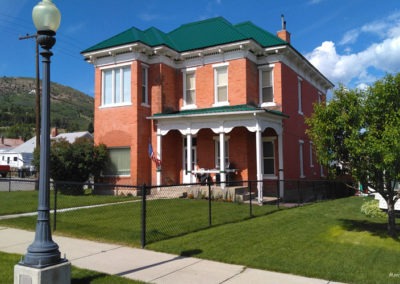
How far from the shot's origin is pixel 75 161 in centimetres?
2031

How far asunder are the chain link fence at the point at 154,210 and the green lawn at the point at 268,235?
3cm

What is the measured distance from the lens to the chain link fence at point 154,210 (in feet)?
33.2

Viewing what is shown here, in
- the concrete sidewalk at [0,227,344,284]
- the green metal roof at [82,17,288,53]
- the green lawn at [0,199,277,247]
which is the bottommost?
the concrete sidewalk at [0,227,344,284]

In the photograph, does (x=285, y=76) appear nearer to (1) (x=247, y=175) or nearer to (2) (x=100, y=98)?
(1) (x=247, y=175)

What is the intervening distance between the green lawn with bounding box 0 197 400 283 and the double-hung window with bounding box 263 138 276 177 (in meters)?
5.88

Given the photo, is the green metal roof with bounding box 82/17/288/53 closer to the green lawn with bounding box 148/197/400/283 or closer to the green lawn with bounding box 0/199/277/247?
the green lawn with bounding box 0/199/277/247

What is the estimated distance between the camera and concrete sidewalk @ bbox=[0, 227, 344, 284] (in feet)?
21.2

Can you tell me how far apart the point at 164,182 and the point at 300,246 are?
13191mm

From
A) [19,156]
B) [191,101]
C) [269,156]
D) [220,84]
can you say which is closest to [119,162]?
[191,101]

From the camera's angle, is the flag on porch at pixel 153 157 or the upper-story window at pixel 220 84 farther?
the upper-story window at pixel 220 84

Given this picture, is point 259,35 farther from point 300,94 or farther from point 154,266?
point 154,266

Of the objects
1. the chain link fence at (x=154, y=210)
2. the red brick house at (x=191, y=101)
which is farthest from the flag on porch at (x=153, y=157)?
the chain link fence at (x=154, y=210)

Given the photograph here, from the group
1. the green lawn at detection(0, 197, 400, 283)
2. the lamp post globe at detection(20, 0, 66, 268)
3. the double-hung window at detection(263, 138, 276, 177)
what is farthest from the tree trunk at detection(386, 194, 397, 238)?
the double-hung window at detection(263, 138, 276, 177)

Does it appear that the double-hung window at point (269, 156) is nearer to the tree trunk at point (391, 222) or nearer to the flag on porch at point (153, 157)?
the flag on porch at point (153, 157)
